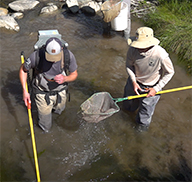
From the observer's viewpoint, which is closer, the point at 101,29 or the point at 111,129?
the point at 111,129

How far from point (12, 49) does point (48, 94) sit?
145 inches

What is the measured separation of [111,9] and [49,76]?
3.91 meters

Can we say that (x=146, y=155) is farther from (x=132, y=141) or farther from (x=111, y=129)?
(x=111, y=129)

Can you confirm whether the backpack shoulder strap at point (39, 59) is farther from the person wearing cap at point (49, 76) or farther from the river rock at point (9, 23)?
the river rock at point (9, 23)

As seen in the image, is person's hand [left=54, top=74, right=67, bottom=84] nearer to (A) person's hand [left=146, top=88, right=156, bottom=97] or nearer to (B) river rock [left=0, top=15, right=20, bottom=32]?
(A) person's hand [left=146, top=88, right=156, bottom=97]

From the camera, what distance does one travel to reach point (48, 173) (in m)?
3.96

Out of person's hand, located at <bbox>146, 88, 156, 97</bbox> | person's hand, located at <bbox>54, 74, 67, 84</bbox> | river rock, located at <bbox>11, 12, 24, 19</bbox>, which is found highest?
person's hand, located at <bbox>54, 74, 67, 84</bbox>

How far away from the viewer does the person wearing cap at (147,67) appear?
11.2 ft

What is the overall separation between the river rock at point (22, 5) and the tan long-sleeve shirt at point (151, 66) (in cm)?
685

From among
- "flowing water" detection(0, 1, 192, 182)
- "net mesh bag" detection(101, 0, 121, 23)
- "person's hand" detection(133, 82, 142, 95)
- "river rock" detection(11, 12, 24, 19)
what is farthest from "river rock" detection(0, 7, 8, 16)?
"person's hand" detection(133, 82, 142, 95)

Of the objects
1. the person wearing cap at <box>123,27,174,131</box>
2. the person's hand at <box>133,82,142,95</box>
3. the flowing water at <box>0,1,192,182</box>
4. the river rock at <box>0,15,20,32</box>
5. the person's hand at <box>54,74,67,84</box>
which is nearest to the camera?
the person wearing cap at <box>123,27,174,131</box>

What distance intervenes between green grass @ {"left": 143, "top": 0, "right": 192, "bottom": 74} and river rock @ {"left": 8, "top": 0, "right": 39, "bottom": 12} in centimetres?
456

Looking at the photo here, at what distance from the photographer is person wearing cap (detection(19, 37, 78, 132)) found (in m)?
3.30

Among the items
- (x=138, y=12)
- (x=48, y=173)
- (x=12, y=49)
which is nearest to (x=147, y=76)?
(x=48, y=173)
